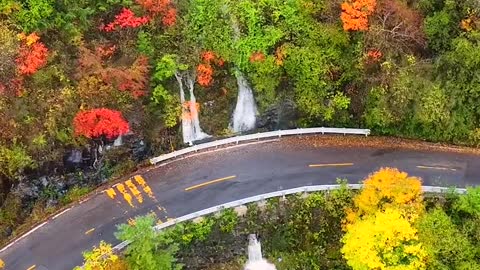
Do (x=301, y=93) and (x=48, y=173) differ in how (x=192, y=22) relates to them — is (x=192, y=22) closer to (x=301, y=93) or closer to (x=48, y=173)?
(x=301, y=93)

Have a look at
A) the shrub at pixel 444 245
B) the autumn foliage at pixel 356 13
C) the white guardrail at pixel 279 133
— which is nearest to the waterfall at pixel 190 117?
the white guardrail at pixel 279 133

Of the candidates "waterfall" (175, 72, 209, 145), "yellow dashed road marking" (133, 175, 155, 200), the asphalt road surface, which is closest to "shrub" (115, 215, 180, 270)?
the asphalt road surface

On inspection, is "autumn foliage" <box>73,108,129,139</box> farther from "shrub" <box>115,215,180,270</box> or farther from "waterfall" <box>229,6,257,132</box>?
"waterfall" <box>229,6,257,132</box>

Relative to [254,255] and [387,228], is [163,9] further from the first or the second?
[387,228]

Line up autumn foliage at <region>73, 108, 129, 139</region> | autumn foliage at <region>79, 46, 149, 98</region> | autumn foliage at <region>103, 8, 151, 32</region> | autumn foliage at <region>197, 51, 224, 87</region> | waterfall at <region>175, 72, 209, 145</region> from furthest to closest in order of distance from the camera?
1. waterfall at <region>175, 72, 209, 145</region>
2. autumn foliage at <region>197, 51, 224, 87</region>
3. autumn foliage at <region>103, 8, 151, 32</region>
4. autumn foliage at <region>79, 46, 149, 98</region>
5. autumn foliage at <region>73, 108, 129, 139</region>

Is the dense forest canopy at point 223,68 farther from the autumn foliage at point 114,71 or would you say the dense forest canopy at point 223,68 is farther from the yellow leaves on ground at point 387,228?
the yellow leaves on ground at point 387,228

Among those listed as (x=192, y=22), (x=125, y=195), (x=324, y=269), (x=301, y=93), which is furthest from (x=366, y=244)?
(x=192, y=22)
